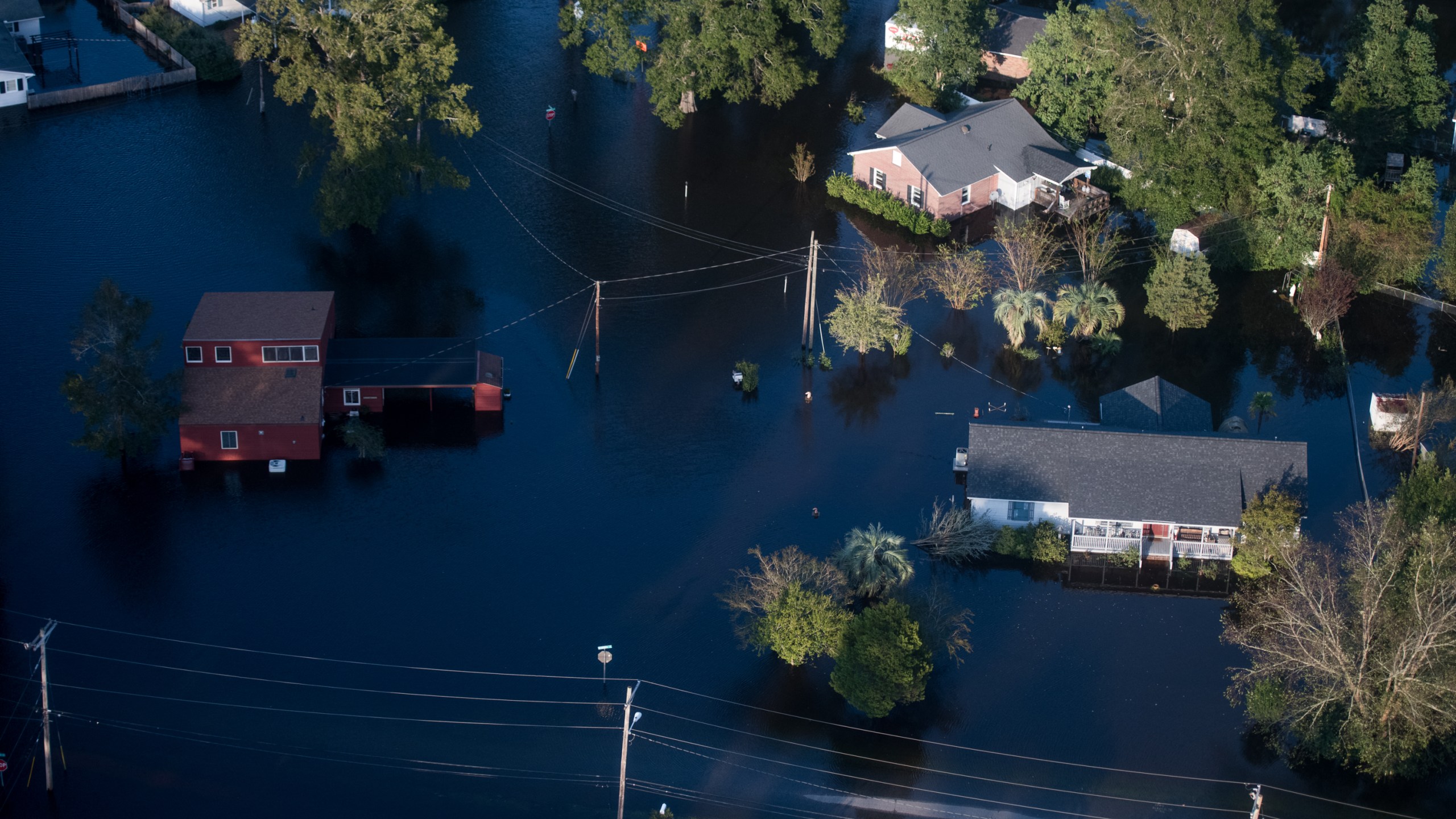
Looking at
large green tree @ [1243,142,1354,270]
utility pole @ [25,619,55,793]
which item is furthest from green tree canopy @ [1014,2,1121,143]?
utility pole @ [25,619,55,793]

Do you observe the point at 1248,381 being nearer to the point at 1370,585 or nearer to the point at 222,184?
the point at 1370,585

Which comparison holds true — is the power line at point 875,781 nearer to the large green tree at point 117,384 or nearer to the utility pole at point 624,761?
the utility pole at point 624,761

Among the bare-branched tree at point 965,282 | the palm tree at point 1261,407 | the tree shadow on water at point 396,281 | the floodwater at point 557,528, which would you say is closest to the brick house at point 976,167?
the floodwater at point 557,528

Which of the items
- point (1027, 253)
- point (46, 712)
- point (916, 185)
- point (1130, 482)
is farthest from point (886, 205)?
point (46, 712)

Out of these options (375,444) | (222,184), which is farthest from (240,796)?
(222,184)

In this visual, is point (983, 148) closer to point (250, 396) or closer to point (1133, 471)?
point (1133, 471)

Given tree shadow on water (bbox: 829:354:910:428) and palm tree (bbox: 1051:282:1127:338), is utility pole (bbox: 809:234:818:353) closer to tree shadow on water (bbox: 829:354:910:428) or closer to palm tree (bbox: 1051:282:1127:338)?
tree shadow on water (bbox: 829:354:910:428)
